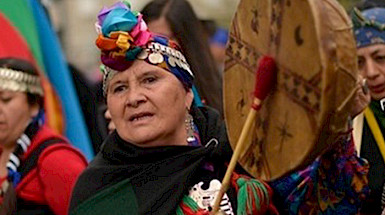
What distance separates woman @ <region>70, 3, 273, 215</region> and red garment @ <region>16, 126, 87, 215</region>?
0.79 m

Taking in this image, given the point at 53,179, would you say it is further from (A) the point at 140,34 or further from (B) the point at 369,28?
(B) the point at 369,28

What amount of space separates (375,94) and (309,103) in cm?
142

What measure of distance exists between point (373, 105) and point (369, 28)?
0.45m

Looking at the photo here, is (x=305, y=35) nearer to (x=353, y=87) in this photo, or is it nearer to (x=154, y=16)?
(x=353, y=87)

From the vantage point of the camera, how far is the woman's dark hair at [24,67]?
6.26 metres

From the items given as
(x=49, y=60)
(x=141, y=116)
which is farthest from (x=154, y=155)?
(x=49, y=60)

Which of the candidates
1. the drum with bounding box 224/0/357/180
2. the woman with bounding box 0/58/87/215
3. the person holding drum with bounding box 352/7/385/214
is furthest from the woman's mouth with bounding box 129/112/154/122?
the woman with bounding box 0/58/87/215

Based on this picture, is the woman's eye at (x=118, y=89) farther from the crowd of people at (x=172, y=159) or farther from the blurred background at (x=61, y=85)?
the blurred background at (x=61, y=85)

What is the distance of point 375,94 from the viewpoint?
5.51 metres

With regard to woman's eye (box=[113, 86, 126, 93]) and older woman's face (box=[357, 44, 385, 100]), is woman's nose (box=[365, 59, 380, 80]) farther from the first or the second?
woman's eye (box=[113, 86, 126, 93])

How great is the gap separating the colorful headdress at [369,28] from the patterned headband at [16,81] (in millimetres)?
1499

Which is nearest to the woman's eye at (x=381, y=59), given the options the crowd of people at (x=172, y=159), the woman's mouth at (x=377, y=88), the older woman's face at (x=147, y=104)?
the woman's mouth at (x=377, y=88)

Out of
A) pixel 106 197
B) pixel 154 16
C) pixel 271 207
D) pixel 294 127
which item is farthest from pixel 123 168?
pixel 154 16

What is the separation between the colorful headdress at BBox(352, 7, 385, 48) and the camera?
575cm
